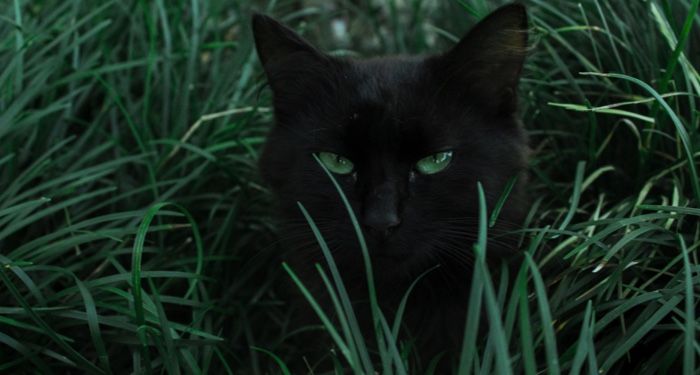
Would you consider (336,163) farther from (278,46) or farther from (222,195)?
(222,195)

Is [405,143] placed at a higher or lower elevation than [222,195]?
higher

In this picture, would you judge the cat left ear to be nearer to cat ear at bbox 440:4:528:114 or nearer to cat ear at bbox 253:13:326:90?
cat ear at bbox 253:13:326:90

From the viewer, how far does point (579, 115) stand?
2287 millimetres

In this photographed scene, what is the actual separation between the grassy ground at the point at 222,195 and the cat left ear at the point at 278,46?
0.34 metres

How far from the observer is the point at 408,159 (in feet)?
5.63

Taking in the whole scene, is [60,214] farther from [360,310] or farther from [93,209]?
[360,310]

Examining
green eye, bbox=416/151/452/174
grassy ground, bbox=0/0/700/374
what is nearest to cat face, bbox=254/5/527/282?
green eye, bbox=416/151/452/174

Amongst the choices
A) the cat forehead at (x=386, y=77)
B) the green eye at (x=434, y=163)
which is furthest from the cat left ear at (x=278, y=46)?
the green eye at (x=434, y=163)

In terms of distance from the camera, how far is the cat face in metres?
1.70

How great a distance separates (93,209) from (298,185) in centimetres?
62

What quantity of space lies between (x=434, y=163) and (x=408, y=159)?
0.06 m

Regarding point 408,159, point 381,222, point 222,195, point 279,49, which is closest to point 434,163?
point 408,159

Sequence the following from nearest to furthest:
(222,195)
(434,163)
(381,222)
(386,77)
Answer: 1. (381,222)
2. (434,163)
3. (386,77)
4. (222,195)

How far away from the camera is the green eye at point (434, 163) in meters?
1.74
